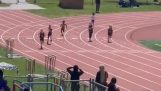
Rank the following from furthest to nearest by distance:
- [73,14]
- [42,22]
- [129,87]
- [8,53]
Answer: [73,14] → [42,22] → [8,53] → [129,87]

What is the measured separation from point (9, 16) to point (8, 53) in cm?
1644

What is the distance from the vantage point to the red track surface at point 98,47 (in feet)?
97.3

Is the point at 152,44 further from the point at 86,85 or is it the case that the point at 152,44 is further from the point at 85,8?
the point at 86,85

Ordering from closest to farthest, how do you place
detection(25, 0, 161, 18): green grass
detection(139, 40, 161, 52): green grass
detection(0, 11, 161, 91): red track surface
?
detection(0, 11, 161, 91): red track surface < detection(139, 40, 161, 52): green grass < detection(25, 0, 161, 18): green grass

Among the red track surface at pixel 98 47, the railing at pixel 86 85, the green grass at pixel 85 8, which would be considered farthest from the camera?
the green grass at pixel 85 8

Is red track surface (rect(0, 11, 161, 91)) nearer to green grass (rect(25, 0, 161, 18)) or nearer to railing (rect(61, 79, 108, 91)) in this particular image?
green grass (rect(25, 0, 161, 18))

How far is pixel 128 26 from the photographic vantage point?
4753cm

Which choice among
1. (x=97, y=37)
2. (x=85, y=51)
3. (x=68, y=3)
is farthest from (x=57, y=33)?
(x=68, y=3)

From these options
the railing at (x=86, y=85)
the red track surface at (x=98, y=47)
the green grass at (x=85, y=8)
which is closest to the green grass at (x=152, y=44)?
the red track surface at (x=98, y=47)

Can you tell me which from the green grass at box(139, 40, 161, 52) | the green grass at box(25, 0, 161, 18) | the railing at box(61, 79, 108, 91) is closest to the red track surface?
the green grass at box(139, 40, 161, 52)

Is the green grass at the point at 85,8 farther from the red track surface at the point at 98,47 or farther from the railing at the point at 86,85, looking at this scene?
the railing at the point at 86,85

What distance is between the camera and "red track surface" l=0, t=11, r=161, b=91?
2966 cm

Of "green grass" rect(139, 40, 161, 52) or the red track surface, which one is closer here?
the red track surface

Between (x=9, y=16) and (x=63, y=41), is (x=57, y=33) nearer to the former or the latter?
(x=63, y=41)
